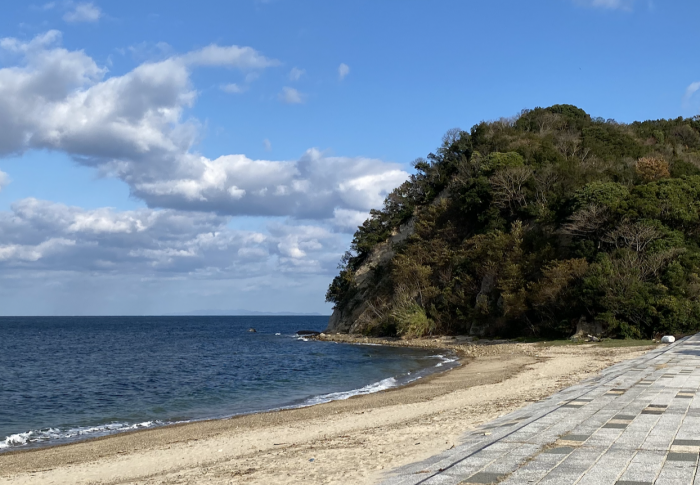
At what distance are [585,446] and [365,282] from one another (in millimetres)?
58404

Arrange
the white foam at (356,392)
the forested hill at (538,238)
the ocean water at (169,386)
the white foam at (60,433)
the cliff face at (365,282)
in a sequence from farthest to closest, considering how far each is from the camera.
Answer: the cliff face at (365,282) → the forested hill at (538,238) → the white foam at (356,392) → the ocean water at (169,386) → the white foam at (60,433)

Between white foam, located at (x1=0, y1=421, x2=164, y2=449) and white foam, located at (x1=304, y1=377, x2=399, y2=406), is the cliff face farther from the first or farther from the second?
white foam, located at (x1=0, y1=421, x2=164, y2=449)

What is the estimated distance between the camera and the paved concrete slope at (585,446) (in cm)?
707

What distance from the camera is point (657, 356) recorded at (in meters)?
22.8

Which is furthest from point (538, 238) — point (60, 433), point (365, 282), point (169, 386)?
point (60, 433)

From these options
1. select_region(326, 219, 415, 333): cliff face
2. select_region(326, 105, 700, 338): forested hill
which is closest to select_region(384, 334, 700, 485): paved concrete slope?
select_region(326, 105, 700, 338): forested hill

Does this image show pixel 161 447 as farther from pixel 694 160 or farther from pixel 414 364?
pixel 694 160

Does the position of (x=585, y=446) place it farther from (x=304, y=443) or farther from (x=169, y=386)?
(x=169, y=386)

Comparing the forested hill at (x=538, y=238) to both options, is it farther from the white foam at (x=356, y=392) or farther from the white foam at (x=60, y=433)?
the white foam at (x=60, y=433)

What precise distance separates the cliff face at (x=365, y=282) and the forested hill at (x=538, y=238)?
7.0 inches

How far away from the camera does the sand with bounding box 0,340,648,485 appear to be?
9789mm

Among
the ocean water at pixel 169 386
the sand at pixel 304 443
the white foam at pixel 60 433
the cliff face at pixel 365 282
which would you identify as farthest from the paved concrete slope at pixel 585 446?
the cliff face at pixel 365 282

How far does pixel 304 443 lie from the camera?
12.6 metres

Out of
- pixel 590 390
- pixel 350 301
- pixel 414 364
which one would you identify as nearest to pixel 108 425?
pixel 590 390
